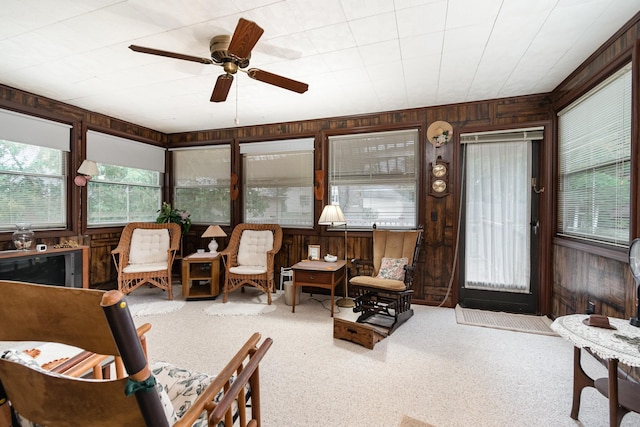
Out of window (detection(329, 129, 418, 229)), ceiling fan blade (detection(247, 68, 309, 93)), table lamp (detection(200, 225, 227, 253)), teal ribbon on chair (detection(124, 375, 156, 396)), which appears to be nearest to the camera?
teal ribbon on chair (detection(124, 375, 156, 396))

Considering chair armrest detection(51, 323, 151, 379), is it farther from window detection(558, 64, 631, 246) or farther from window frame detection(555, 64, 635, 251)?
window detection(558, 64, 631, 246)

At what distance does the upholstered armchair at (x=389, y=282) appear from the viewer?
305cm

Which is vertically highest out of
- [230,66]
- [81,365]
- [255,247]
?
[230,66]

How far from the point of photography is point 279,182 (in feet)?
14.8

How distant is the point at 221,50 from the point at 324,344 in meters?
2.58

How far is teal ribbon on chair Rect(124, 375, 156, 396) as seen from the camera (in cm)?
66

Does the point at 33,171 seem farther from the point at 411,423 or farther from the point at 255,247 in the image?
the point at 411,423

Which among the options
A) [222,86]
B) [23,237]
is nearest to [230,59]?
[222,86]

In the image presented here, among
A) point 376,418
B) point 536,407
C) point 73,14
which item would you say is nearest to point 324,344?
point 376,418

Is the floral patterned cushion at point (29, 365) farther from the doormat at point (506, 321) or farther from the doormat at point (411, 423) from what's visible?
the doormat at point (506, 321)

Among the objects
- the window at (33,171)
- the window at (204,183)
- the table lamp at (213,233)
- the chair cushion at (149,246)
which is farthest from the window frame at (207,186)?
the window at (33,171)

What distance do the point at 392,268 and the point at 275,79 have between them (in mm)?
2340

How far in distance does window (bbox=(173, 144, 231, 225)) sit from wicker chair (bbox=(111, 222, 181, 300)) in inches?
26.9

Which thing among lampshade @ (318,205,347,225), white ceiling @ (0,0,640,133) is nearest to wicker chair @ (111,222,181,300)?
white ceiling @ (0,0,640,133)
